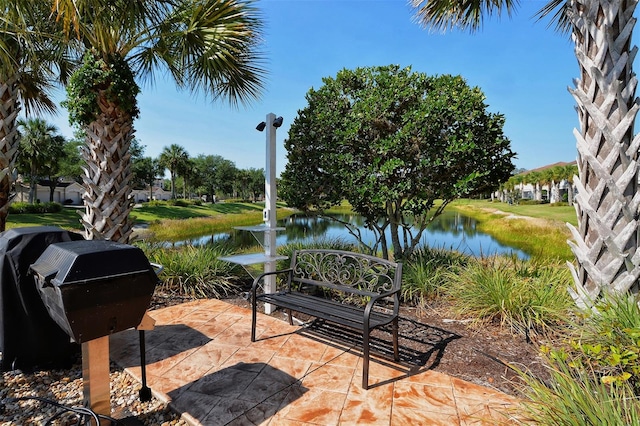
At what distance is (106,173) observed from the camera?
4375mm

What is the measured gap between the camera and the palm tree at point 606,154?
2.84m

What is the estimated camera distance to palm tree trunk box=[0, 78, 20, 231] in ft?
15.7

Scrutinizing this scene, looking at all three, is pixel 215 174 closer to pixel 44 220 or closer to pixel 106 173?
pixel 44 220

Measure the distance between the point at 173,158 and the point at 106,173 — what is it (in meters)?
40.8

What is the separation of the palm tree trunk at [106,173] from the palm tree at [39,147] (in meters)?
24.7

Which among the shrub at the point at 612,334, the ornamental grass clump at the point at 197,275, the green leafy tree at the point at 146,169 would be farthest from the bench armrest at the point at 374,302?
the green leafy tree at the point at 146,169

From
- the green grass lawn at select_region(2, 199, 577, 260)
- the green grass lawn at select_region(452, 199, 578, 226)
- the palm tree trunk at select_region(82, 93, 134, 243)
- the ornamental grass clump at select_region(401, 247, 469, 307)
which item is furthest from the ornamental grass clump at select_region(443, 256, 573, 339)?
the green grass lawn at select_region(452, 199, 578, 226)

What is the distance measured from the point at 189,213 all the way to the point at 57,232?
29653 mm

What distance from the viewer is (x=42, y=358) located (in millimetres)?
2549

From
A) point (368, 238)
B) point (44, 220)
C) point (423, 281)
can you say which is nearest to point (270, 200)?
point (423, 281)

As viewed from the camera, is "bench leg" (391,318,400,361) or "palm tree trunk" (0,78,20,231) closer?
"bench leg" (391,318,400,361)

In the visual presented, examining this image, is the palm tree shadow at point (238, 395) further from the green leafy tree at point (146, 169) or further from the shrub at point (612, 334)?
the green leafy tree at point (146, 169)

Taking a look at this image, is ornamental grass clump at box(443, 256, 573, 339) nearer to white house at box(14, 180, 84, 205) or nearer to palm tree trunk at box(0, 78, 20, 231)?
palm tree trunk at box(0, 78, 20, 231)

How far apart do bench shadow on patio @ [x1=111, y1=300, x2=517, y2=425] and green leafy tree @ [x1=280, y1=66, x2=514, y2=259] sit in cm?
226
